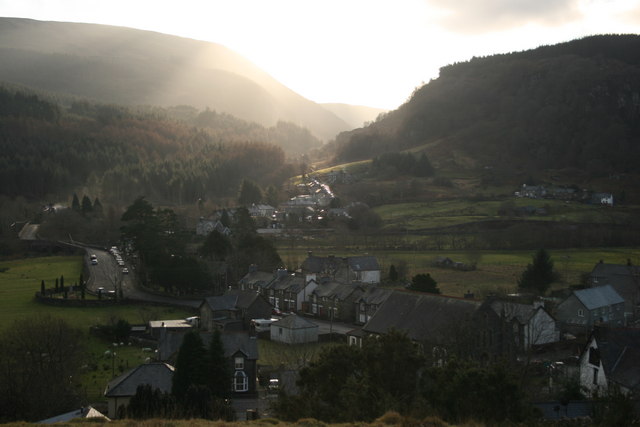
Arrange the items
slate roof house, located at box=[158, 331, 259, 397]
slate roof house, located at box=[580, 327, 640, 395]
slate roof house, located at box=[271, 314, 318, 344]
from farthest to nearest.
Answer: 1. slate roof house, located at box=[271, 314, 318, 344]
2. slate roof house, located at box=[158, 331, 259, 397]
3. slate roof house, located at box=[580, 327, 640, 395]

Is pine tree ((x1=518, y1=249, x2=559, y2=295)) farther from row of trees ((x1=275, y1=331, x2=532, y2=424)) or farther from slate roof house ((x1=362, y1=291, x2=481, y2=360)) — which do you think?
row of trees ((x1=275, y1=331, x2=532, y2=424))

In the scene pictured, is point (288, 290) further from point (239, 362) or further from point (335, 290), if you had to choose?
point (239, 362)

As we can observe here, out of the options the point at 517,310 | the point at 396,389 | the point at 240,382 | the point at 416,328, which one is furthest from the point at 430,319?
the point at 396,389

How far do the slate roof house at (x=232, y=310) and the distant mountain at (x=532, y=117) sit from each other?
8802 centimetres

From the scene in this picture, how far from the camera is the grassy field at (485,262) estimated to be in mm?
48031

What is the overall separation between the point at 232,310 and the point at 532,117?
117512mm

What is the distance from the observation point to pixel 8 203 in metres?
83.7

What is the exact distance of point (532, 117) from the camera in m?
141

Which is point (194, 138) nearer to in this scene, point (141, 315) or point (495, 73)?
point (495, 73)

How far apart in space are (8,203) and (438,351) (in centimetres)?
7728

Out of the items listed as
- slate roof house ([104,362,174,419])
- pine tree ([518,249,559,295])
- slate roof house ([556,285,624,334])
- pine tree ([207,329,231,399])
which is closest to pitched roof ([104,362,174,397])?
slate roof house ([104,362,174,419])

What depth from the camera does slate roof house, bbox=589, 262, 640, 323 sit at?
41281mm

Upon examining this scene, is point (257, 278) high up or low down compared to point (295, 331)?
up

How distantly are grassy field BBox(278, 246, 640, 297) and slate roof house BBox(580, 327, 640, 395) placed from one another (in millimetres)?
18065
